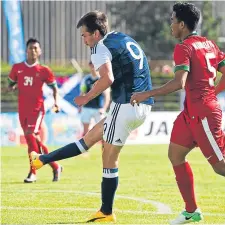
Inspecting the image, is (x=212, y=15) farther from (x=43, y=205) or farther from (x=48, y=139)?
(x=43, y=205)

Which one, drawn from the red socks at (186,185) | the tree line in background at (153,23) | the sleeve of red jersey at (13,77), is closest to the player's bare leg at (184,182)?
the red socks at (186,185)

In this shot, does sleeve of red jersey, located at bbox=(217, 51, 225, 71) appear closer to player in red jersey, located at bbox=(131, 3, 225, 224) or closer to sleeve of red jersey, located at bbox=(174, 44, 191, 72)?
player in red jersey, located at bbox=(131, 3, 225, 224)

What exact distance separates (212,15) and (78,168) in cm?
5551

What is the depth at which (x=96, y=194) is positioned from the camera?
13.0 metres

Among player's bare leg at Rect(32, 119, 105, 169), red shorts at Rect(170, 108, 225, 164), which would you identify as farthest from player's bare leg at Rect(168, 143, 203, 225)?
player's bare leg at Rect(32, 119, 105, 169)

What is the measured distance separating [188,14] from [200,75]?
0.62 metres

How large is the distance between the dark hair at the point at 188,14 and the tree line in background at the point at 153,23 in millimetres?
59793

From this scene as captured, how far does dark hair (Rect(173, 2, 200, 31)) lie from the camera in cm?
938

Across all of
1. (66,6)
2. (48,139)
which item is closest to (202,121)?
(48,139)

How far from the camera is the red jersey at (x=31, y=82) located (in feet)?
51.1

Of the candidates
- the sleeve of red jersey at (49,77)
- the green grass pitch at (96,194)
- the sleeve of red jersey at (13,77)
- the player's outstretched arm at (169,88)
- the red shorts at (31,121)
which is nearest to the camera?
the player's outstretched arm at (169,88)

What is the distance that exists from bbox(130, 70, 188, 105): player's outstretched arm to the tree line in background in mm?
60167

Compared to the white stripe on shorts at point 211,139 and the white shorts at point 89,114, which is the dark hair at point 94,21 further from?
the white shorts at point 89,114

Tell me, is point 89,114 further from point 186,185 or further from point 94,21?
point 186,185
